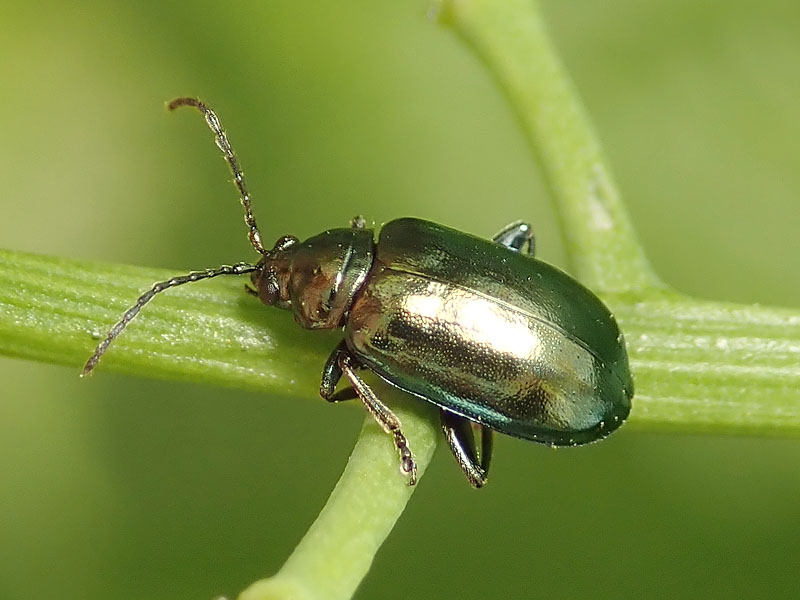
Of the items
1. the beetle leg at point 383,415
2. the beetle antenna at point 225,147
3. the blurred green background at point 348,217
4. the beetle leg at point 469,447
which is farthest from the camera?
the blurred green background at point 348,217

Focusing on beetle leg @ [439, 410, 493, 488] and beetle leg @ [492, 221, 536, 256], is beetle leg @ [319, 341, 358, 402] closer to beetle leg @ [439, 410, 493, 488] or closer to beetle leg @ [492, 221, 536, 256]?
beetle leg @ [439, 410, 493, 488]

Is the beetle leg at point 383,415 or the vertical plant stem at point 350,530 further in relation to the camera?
the beetle leg at point 383,415

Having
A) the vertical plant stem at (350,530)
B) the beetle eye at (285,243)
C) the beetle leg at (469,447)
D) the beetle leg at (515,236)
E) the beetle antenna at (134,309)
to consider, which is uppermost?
the beetle antenna at (134,309)

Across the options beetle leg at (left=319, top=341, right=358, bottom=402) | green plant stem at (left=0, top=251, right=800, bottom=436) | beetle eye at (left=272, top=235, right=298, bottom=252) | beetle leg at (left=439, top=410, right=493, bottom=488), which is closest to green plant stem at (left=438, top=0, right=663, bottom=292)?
green plant stem at (left=0, top=251, right=800, bottom=436)

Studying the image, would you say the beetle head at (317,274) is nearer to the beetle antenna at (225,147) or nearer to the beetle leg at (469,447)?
the beetle antenna at (225,147)

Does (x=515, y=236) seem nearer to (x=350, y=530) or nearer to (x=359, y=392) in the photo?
(x=359, y=392)

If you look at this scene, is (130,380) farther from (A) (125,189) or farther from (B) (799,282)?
(B) (799,282)

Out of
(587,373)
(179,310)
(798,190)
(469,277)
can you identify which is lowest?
(798,190)

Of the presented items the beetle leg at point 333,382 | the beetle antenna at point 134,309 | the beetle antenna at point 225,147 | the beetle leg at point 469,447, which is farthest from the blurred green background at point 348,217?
the beetle antenna at point 134,309

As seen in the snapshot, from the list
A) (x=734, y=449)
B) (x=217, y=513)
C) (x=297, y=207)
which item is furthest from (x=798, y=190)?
(x=217, y=513)
